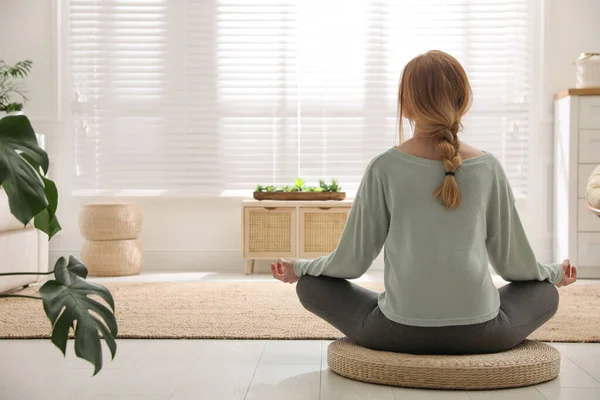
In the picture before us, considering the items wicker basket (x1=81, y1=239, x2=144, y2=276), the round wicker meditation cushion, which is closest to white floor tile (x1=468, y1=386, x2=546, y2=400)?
the round wicker meditation cushion

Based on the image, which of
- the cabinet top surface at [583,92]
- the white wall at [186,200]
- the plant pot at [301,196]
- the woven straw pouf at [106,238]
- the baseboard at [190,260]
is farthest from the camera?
the baseboard at [190,260]

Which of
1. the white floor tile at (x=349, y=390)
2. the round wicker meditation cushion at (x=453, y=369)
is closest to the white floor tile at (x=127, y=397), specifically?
the white floor tile at (x=349, y=390)

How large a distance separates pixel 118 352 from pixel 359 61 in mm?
3397

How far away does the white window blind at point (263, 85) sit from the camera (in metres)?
5.47

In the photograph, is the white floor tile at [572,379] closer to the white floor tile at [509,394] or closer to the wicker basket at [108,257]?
the white floor tile at [509,394]

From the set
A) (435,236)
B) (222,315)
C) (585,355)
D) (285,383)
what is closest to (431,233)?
(435,236)

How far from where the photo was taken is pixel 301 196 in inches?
202

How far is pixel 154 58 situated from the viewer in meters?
5.50

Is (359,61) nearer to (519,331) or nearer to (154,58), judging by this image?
(154,58)

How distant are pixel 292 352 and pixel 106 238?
2.74 m

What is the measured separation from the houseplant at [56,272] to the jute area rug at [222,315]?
51.1 inches

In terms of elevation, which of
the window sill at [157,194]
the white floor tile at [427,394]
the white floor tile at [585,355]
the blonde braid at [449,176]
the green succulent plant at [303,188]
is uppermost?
the blonde braid at [449,176]

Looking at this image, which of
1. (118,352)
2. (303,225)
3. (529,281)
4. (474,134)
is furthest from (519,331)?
(474,134)

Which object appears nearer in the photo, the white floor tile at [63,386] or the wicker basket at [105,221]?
the white floor tile at [63,386]
